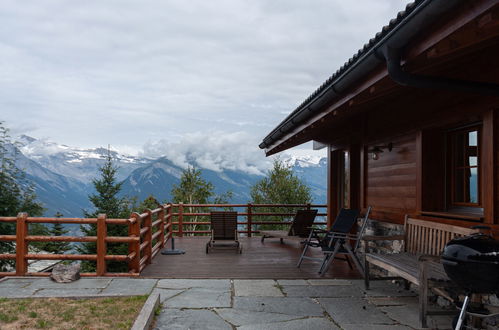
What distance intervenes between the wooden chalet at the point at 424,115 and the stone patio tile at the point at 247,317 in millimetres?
2022

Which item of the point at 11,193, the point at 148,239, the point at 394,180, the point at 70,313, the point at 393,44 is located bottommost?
the point at 70,313

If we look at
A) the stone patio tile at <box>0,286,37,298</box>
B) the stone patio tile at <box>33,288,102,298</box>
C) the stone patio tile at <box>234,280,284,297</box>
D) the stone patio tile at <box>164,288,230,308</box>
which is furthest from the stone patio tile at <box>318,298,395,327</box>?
the stone patio tile at <box>0,286,37,298</box>

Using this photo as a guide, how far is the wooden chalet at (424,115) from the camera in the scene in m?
2.62

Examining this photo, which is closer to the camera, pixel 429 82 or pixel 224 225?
pixel 429 82

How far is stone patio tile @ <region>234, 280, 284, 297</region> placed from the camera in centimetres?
504

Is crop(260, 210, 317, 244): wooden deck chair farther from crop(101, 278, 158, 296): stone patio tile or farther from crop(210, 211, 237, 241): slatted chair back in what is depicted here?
crop(101, 278, 158, 296): stone patio tile

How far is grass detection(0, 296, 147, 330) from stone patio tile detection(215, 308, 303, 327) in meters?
0.85

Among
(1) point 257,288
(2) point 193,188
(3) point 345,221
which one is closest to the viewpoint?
(1) point 257,288

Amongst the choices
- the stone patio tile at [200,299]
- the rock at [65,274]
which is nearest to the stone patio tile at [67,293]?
the rock at [65,274]

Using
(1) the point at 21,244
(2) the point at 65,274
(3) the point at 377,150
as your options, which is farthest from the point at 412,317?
(1) the point at 21,244

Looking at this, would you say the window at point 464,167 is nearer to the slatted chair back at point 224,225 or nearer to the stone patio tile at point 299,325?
the stone patio tile at point 299,325

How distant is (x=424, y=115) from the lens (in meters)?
5.19

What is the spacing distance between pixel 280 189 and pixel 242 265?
21460 mm

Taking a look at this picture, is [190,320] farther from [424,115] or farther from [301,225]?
[301,225]
